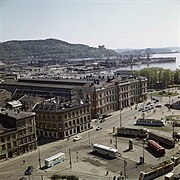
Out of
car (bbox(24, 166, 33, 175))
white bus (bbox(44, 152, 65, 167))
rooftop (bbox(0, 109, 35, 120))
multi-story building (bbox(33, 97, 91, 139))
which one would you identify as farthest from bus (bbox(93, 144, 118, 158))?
rooftop (bbox(0, 109, 35, 120))

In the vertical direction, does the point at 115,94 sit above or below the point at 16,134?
above

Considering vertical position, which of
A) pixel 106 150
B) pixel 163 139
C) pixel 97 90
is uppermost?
pixel 97 90

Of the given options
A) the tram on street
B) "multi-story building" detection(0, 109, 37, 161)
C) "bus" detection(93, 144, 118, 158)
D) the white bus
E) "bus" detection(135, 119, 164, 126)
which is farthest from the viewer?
"bus" detection(135, 119, 164, 126)

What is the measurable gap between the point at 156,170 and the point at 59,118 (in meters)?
21.3

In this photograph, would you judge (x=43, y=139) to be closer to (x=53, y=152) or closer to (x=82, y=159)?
(x=53, y=152)

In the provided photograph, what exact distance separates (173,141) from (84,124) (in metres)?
17.2

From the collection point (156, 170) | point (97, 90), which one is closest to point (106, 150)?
point (156, 170)

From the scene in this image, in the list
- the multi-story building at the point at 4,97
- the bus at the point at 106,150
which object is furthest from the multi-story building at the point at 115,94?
the bus at the point at 106,150

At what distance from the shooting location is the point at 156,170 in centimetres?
3569

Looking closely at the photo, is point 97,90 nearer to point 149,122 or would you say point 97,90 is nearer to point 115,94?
point 115,94

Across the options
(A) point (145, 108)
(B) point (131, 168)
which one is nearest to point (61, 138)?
(B) point (131, 168)

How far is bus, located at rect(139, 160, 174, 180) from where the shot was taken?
34.6m

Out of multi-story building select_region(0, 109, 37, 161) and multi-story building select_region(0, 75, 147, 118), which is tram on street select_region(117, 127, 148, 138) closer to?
multi-story building select_region(0, 109, 37, 161)

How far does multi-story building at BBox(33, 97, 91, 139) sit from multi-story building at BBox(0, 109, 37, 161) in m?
5.58
